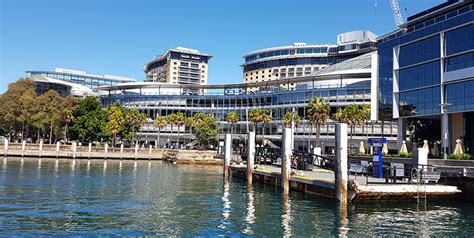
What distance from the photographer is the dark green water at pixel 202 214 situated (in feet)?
71.7

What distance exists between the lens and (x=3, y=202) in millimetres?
28078

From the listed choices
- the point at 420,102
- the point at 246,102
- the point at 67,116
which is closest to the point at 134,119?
the point at 67,116

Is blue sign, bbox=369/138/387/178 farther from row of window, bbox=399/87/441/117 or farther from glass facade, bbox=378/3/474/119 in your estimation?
row of window, bbox=399/87/441/117

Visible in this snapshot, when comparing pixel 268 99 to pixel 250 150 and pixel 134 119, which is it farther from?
pixel 250 150

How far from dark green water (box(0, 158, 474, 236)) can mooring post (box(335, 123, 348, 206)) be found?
0.97 meters

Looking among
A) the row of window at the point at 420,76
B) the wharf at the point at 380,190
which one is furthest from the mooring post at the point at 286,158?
the row of window at the point at 420,76

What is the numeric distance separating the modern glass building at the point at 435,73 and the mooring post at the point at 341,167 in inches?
1050

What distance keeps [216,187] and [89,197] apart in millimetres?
14591

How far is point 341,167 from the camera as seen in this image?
29438mm

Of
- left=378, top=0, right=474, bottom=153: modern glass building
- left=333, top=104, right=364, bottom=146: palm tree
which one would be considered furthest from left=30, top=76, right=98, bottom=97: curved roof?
left=378, top=0, right=474, bottom=153: modern glass building

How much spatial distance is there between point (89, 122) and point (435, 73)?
77.8 meters

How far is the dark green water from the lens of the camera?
21.8m

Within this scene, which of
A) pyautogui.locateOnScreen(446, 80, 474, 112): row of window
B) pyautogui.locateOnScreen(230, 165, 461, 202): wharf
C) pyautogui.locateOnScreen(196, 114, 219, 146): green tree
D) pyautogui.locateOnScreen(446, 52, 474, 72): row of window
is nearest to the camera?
pyautogui.locateOnScreen(230, 165, 461, 202): wharf

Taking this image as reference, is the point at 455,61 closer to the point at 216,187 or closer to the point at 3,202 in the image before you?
the point at 216,187
